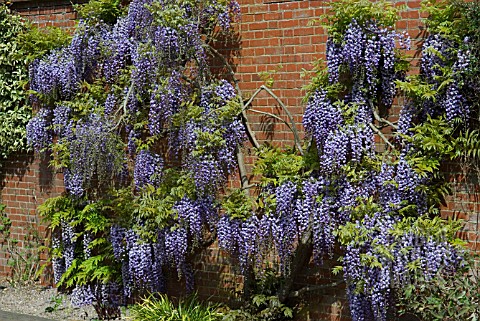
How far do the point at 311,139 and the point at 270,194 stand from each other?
0.56m

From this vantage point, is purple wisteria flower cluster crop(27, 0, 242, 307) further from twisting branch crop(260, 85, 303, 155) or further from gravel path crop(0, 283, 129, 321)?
twisting branch crop(260, 85, 303, 155)

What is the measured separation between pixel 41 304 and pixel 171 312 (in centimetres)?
207

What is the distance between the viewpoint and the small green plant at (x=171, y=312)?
6602 millimetres

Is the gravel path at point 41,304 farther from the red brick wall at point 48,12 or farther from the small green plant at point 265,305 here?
the red brick wall at point 48,12

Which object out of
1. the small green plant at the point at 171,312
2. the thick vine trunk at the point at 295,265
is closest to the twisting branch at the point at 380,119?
the thick vine trunk at the point at 295,265

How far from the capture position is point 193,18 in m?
6.81

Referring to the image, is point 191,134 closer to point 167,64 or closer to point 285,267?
point 167,64

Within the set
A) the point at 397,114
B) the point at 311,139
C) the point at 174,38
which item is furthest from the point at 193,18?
the point at 397,114

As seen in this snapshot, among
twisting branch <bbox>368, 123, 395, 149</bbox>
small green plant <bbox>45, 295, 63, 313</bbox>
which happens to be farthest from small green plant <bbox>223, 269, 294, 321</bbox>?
small green plant <bbox>45, 295, 63, 313</bbox>

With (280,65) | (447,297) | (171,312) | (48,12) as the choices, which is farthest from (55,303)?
(447,297)

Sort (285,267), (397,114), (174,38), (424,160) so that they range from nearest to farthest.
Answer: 1. (424,160)
2. (397,114)
3. (285,267)
4. (174,38)

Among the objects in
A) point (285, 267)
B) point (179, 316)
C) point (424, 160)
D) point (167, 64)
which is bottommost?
point (179, 316)

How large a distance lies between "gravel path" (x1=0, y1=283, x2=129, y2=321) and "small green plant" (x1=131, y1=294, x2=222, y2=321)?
3.11ft

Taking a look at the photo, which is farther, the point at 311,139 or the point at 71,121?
the point at 71,121
